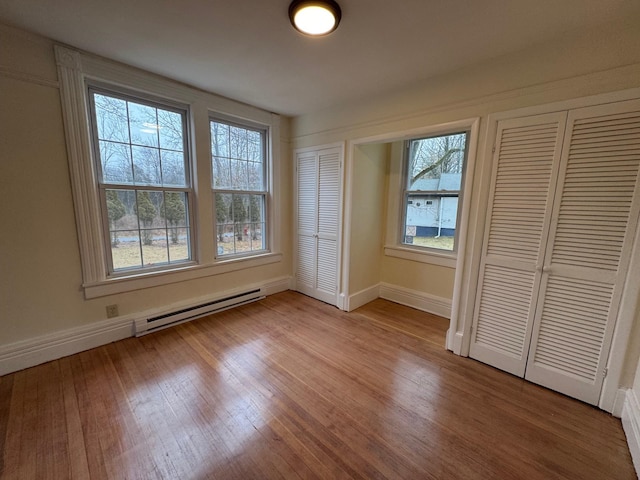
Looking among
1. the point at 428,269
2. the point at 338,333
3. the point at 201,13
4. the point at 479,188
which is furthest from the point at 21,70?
the point at 428,269

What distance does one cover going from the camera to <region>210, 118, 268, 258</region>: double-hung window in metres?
3.04

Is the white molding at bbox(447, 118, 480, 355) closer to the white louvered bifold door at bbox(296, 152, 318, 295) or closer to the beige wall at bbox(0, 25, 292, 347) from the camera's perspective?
the white louvered bifold door at bbox(296, 152, 318, 295)

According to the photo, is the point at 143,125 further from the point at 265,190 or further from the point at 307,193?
the point at 307,193

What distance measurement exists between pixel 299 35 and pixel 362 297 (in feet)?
9.09

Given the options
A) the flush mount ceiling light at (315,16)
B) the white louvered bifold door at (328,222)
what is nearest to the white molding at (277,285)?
the white louvered bifold door at (328,222)

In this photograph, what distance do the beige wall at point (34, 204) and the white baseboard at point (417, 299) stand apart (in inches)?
128

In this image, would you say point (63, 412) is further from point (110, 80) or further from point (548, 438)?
point (548, 438)

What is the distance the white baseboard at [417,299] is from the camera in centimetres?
309

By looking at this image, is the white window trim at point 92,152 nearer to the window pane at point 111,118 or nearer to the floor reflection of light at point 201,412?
the window pane at point 111,118

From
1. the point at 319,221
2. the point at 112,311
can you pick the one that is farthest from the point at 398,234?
the point at 112,311

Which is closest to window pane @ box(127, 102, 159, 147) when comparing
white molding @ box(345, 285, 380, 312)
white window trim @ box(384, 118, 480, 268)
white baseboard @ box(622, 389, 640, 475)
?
white window trim @ box(384, 118, 480, 268)

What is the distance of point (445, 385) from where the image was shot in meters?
1.95

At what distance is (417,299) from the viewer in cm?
330

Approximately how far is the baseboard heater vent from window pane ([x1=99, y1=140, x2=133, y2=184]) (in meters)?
1.34
